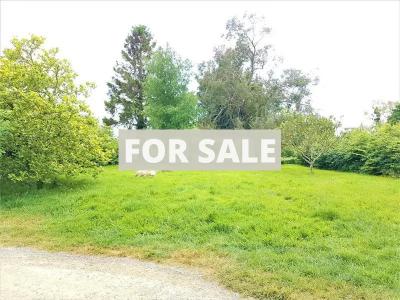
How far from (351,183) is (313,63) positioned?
1108 inches

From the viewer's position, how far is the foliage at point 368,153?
17422 millimetres

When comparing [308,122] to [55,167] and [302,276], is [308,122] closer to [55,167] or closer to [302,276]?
[55,167]

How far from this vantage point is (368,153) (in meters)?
18.8

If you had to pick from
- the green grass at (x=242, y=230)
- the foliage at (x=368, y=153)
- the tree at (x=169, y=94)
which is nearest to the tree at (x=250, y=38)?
the tree at (x=169, y=94)

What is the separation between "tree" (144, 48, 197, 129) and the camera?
86.5ft

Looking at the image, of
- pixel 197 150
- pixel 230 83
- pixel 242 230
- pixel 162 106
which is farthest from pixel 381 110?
pixel 242 230

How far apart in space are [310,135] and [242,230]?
11.6 m

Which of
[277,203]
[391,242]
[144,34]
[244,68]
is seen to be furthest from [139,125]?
[391,242]

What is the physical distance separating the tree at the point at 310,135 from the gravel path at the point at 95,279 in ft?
44.7

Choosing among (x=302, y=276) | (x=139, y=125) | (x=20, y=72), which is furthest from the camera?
(x=139, y=125)

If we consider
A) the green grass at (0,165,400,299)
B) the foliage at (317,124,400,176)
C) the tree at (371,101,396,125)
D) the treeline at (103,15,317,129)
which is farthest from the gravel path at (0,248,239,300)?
the tree at (371,101,396,125)

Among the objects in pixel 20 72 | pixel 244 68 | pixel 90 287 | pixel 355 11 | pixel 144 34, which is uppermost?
pixel 144 34

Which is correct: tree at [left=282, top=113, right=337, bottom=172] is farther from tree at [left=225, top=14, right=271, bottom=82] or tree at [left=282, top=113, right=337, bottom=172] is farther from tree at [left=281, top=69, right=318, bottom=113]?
tree at [left=281, top=69, right=318, bottom=113]

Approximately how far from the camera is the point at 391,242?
21.4ft
